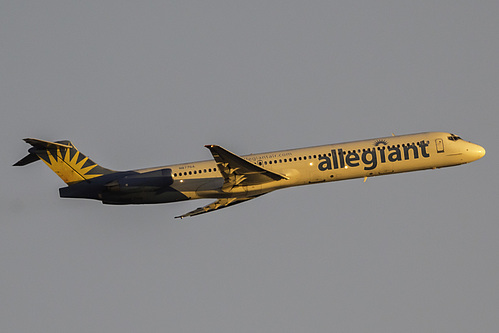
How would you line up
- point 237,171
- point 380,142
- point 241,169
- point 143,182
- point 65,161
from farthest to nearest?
point 380,142, point 65,161, point 143,182, point 237,171, point 241,169

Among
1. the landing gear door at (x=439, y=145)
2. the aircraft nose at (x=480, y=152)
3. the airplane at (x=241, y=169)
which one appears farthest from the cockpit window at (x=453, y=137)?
the aircraft nose at (x=480, y=152)

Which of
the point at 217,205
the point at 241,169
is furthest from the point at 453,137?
the point at 217,205

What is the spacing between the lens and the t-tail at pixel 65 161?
51.3m

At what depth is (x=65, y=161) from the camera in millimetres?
51875

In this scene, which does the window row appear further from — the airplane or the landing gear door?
the landing gear door

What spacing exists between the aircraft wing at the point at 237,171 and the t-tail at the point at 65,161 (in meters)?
8.34

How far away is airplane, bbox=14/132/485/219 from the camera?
51.3m

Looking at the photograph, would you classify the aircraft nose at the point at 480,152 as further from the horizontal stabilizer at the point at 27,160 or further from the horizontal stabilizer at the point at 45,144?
the horizontal stabilizer at the point at 27,160

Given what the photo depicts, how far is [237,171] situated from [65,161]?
1140cm

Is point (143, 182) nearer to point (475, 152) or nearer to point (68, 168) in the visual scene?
point (68, 168)

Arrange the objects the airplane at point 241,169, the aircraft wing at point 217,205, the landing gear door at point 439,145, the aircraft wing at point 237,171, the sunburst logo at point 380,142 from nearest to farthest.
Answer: the aircraft wing at point 237,171
the airplane at point 241,169
the sunburst logo at point 380,142
the landing gear door at point 439,145
the aircraft wing at point 217,205

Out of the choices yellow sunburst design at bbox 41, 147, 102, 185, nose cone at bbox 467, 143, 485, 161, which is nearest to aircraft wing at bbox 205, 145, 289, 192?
yellow sunburst design at bbox 41, 147, 102, 185

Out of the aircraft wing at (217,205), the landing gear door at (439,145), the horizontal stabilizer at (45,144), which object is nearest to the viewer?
the horizontal stabilizer at (45,144)

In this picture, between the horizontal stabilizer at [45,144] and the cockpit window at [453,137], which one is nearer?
the horizontal stabilizer at [45,144]
